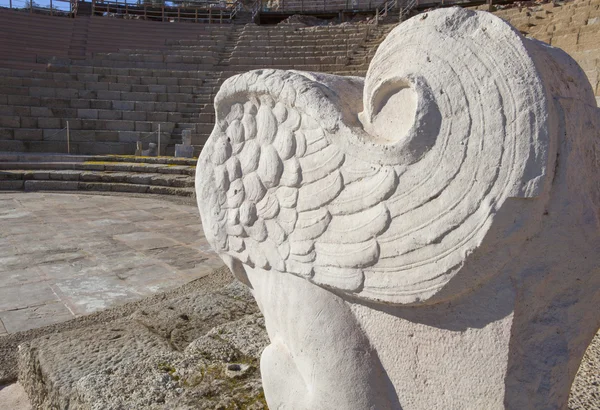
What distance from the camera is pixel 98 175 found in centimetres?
703

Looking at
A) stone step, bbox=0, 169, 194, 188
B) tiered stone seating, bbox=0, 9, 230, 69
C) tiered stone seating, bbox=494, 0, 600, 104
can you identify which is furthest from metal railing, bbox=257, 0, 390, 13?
stone step, bbox=0, 169, 194, 188

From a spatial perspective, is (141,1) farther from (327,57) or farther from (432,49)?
(432,49)

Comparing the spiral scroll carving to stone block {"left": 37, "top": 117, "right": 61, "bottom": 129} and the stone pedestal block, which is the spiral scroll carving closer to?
the stone pedestal block

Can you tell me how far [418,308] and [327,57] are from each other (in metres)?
10.7

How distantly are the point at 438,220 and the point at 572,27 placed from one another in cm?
919

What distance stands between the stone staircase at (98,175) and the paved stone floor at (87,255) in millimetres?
884

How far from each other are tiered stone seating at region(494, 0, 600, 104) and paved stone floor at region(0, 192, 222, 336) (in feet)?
17.1

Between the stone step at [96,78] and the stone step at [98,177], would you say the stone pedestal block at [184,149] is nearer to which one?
the stone step at [98,177]

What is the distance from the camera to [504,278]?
32.8 inches

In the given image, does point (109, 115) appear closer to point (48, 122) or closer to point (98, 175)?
point (48, 122)

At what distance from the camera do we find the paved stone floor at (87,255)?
2.95m

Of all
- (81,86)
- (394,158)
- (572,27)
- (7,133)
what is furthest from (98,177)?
(572,27)

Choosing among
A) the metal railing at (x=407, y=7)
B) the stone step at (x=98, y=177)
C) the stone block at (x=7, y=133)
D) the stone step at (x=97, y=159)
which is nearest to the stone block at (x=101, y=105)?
the stone block at (x=7, y=133)

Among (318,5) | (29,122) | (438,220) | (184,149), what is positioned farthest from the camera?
(318,5)
